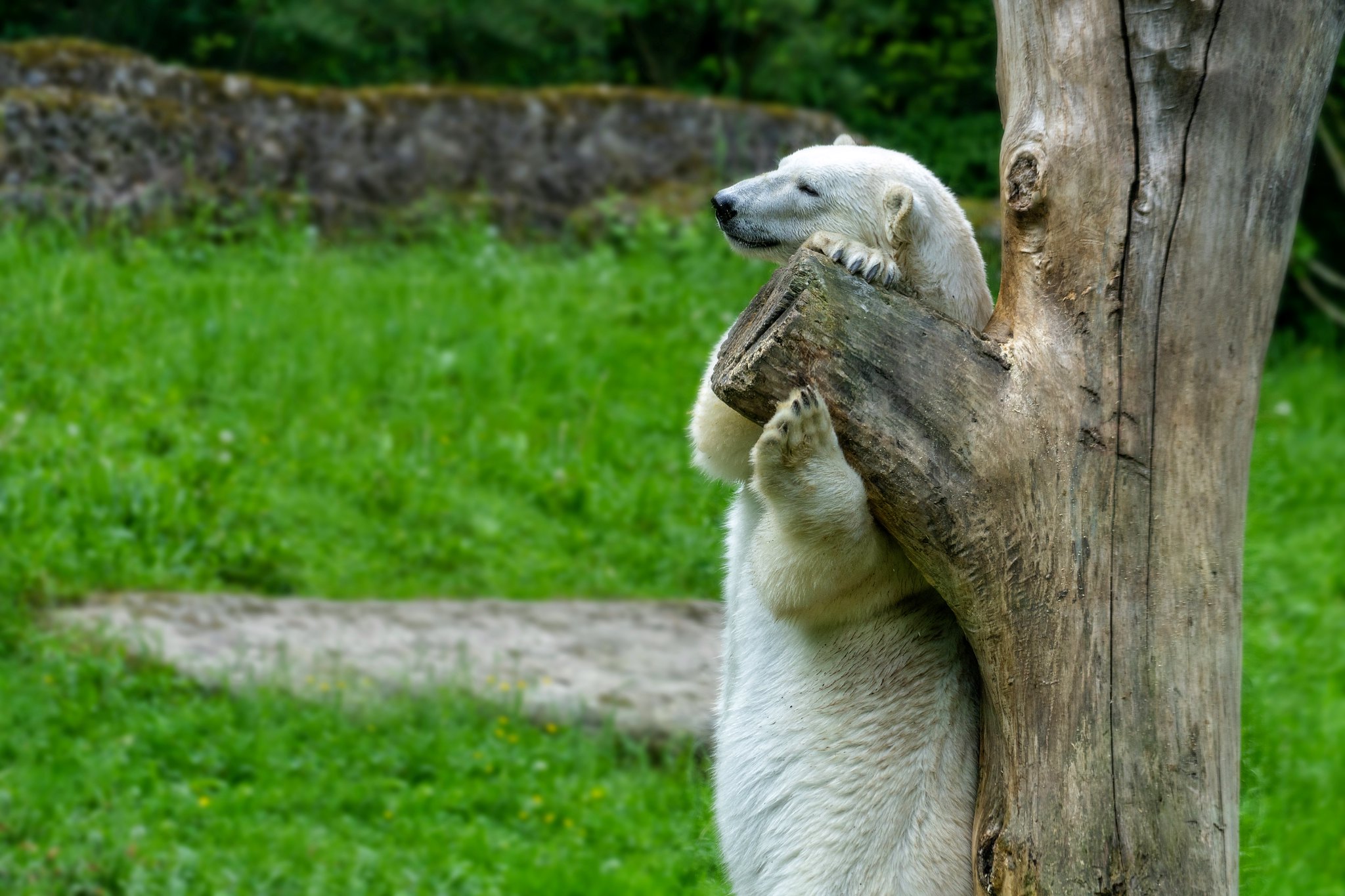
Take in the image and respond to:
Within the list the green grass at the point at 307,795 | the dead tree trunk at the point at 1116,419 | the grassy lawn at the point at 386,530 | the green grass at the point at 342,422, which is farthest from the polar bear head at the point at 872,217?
the green grass at the point at 342,422

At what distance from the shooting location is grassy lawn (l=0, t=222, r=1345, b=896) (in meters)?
4.44

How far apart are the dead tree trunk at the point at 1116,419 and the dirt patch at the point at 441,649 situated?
3057 millimetres

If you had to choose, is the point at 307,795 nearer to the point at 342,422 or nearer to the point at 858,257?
the point at 342,422

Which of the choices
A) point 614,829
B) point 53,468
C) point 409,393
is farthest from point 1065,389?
point 409,393

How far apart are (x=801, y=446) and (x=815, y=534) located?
8.1 inches

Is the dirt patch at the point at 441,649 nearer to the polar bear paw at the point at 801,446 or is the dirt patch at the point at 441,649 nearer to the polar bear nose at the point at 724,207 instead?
the polar bear nose at the point at 724,207

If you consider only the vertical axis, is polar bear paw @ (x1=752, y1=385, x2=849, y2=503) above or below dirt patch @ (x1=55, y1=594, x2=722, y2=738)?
above

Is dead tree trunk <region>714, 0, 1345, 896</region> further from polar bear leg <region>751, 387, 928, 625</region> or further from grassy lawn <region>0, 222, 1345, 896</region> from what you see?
grassy lawn <region>0, 222, 1345, 896</region>

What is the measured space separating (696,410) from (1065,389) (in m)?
0.97

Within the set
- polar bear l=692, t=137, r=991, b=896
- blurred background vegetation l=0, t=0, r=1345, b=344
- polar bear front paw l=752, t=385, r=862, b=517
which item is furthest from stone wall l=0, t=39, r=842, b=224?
polar bear front paw l=752, t=385, r=862, b=517

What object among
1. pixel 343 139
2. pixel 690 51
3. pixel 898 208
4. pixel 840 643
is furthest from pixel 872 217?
pixel 690 51

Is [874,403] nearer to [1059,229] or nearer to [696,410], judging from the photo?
[1059,229]

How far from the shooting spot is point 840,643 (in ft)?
8.73

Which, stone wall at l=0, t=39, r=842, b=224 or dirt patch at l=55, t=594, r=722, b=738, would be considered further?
stone wall at l=0, t=39, r=842, b=224
